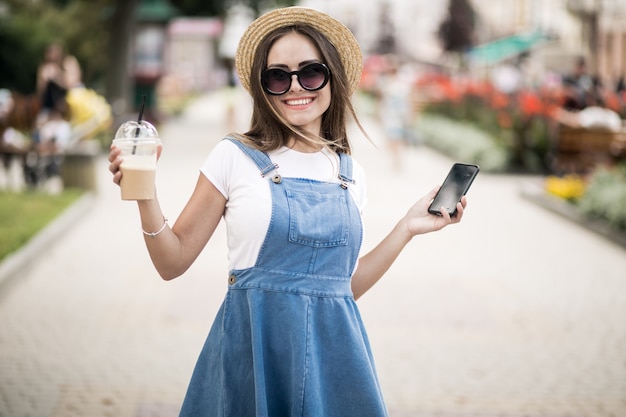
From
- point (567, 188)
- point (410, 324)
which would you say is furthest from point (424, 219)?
point (567, 188)

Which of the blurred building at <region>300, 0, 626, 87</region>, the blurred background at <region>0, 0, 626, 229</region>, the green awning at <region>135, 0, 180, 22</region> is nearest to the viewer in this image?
the blurred background at <region>0, 0, 626, 229</region>

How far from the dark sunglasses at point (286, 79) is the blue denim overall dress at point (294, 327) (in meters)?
0.21

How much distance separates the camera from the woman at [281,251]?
2.77 meters

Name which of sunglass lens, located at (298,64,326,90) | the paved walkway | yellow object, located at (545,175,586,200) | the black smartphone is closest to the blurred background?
yellow object, located at (545,175,586,200)

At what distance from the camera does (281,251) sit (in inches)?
109

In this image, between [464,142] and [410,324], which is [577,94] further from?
[410,324]

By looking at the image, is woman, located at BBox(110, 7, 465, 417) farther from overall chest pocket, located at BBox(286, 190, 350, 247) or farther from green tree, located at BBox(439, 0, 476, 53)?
green tree, located at BBox(439, 0, 476, 53)

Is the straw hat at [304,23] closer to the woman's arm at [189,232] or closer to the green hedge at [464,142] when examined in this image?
the woman's arm at [189,232]

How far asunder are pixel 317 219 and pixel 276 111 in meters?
0.39

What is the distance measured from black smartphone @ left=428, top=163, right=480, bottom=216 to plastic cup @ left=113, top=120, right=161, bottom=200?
0.85 meters

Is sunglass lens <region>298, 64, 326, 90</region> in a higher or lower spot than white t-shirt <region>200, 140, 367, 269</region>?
higher

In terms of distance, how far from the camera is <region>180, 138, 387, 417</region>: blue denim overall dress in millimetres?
2760

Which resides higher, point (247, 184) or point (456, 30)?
point (247, 184)

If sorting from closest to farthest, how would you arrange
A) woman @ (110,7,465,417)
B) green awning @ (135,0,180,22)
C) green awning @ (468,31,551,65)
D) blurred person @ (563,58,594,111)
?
woman @ (110,7,465,417), blurred person @ (563,58,594,111), green awning @ (135,0,180,22), green awning @ (468,31,551,65)
